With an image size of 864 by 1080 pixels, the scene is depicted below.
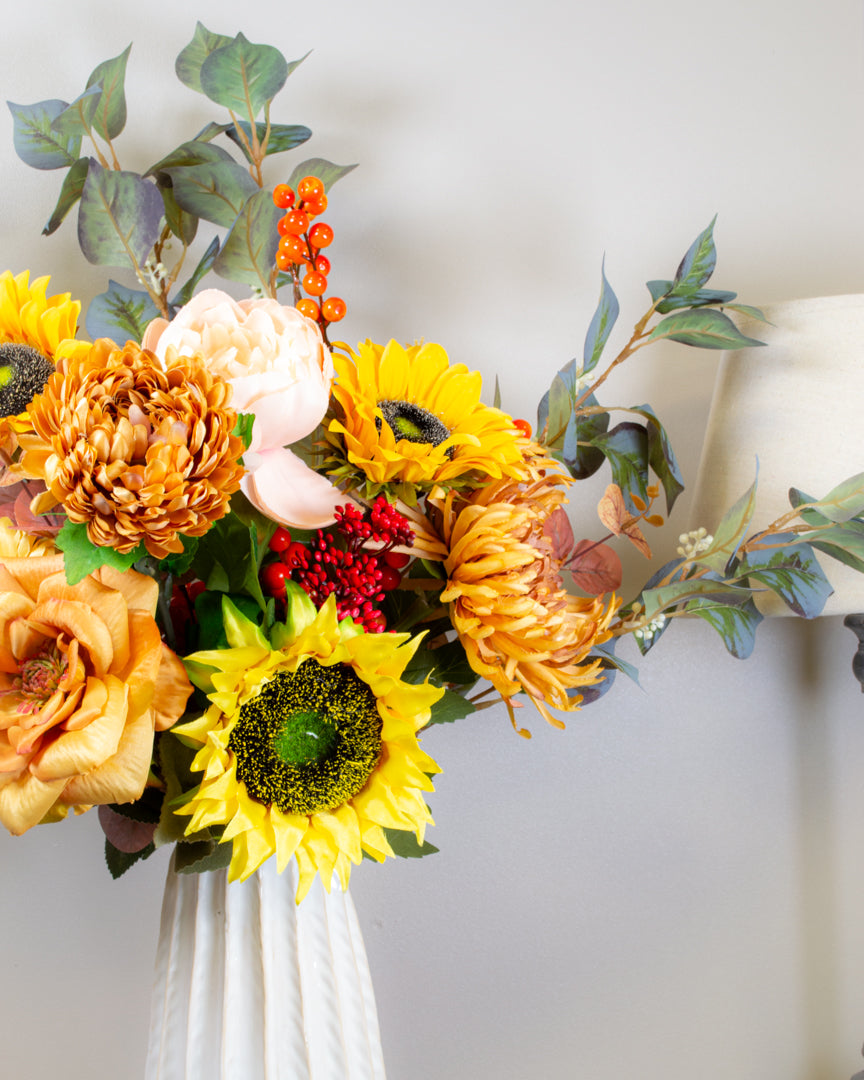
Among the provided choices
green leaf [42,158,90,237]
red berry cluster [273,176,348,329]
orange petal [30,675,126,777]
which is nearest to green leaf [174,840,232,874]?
orange petal [30,675,126,777]

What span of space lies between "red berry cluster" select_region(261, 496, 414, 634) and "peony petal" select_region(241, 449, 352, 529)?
17mm

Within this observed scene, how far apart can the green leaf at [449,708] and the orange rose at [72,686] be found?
177 millimetres

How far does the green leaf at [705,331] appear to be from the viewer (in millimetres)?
637

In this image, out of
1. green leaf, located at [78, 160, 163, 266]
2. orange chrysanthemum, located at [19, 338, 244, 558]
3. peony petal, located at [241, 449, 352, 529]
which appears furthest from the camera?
green leaf, located at [78, 160, 163, 266]

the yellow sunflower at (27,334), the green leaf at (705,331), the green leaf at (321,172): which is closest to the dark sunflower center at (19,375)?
the yellow sunflower at (27,334)

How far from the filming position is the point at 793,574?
24.2 inches

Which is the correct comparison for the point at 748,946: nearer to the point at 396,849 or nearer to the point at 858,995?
the point at 858,995

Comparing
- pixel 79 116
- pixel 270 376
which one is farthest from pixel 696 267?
pixel 79 116

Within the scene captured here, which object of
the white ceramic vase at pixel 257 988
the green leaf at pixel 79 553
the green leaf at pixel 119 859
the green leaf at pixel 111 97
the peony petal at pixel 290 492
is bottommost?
the white ceramic vase at pixel 257 988

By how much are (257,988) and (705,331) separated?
557mm

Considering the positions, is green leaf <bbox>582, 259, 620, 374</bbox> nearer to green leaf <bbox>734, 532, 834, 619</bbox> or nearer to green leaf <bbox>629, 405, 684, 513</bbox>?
green leaf <bbox>629, 405, 684, 513</bbox>

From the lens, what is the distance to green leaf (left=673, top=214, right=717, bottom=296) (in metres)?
0.63

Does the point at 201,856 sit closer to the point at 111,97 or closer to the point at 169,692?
the point at 169,692

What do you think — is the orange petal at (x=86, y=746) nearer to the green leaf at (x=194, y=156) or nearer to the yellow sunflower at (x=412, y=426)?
the yellow sunflower at (x=412, y=426)
